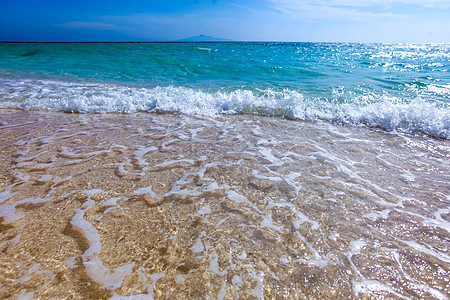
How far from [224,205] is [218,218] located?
9.0 inches

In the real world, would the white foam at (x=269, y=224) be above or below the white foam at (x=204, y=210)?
below

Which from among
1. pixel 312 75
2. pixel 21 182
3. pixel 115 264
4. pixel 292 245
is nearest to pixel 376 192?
pixel 292 245

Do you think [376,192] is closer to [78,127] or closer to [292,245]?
[292,245]

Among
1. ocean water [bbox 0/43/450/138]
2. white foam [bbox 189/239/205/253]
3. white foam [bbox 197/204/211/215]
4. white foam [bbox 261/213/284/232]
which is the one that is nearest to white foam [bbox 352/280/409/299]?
white foam [bbox 261/213/284/232]

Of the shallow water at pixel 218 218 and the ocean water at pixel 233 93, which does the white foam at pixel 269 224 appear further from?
the ocean water at pixel 233 93

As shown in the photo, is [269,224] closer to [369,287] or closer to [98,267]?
[369,287]

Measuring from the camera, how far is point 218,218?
7.80ft

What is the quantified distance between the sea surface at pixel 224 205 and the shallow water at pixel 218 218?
0.01m

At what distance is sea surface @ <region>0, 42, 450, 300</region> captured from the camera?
1751 mm

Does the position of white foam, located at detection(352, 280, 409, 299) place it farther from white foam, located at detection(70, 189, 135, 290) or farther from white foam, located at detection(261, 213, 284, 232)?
white foam, located at detection(70, 189, 135, 290)

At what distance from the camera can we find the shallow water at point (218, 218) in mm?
1736

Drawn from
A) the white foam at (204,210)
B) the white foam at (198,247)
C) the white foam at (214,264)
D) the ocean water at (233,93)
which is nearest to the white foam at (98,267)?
the white foam at (198,247)

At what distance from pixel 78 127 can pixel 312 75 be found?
10613mm

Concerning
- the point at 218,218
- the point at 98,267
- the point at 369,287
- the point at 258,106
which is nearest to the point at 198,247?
the point at 218,218
